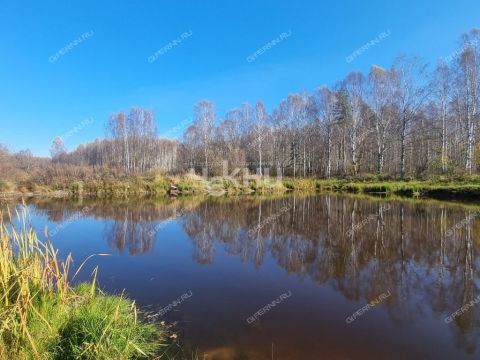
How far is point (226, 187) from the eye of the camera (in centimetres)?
2592

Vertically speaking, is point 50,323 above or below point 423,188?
below

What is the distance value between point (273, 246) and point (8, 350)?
5.90 metres

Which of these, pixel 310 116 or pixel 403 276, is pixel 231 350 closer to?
pixel 403 276

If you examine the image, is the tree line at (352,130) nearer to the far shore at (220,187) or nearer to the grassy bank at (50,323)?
the far shore at (220,187)

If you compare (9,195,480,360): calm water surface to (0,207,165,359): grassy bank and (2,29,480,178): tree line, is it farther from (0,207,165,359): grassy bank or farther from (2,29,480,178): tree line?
(2,29,480,178): tree line

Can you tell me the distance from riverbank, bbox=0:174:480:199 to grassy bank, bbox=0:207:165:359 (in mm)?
20127

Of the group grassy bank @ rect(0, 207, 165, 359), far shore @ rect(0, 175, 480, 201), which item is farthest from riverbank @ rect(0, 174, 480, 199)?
grassy bank @ rect(0, 207, 165, 359)

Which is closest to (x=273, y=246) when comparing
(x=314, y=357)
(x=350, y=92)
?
(x=314, y=357)

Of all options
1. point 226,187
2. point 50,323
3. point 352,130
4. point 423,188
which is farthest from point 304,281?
point 352,130

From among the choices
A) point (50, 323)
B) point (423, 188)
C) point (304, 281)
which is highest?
point (423, 188)

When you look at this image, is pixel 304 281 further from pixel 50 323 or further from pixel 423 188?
pixel 423 188

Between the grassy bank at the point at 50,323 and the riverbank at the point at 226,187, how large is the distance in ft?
66.0

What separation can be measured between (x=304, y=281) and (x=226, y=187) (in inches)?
824

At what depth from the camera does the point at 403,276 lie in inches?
203
